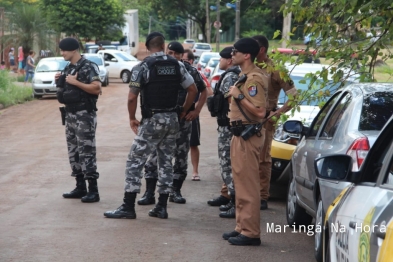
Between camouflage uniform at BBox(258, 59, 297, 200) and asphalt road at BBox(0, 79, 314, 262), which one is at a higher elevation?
camouflage uniform at BBox(258, 59, 297, 200)

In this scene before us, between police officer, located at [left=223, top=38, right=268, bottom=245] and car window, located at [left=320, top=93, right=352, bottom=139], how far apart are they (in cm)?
61

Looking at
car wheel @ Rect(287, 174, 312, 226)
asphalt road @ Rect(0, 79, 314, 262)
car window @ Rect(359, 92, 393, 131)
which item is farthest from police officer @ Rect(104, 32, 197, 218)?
car window @ Rect(359, 92, 393, 131)

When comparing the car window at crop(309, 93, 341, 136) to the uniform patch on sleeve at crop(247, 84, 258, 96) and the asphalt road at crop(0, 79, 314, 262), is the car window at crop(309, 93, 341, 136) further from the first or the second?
the asphalt road at crop(0, 79, 314, 262)

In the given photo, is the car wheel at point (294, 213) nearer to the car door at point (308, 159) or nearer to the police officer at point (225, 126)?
the car door at point (308, 159)

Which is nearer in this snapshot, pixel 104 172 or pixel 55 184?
pixel 55 184

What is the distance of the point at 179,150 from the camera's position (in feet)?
32.2

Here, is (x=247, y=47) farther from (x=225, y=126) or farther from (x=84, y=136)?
(x=84, y=136)

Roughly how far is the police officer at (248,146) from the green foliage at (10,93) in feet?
62.6

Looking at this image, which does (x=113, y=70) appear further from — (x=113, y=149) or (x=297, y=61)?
(x=297, y=61)

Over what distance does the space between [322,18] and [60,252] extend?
370 cm

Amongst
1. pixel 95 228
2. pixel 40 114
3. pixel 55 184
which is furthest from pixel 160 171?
pixel 40 114

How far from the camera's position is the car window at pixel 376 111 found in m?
6.58

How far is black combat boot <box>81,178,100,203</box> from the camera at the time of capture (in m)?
9.46

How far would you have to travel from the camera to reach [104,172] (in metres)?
12.1
